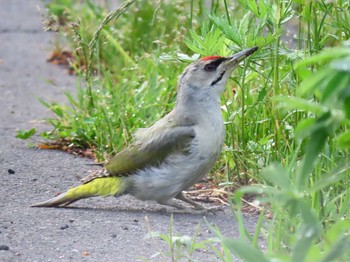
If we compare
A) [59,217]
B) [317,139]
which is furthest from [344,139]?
[59,217]

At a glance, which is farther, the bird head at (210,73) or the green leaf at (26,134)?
the green leaf at (26,134)

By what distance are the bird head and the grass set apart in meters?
0.07

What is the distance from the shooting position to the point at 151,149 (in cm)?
586

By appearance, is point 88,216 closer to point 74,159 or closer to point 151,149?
point 151,149

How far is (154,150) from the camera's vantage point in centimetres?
585

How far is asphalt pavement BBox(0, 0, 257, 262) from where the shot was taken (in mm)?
4879

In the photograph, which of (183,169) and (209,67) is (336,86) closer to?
(183,169)

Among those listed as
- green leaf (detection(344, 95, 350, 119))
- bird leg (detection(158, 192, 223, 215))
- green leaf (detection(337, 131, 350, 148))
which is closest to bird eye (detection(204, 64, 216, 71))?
bird leg (detection(158, 192, 223, 215))

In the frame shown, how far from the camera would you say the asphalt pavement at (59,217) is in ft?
16.0

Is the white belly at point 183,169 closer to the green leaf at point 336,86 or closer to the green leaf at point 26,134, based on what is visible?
the green leaf at point 26,134

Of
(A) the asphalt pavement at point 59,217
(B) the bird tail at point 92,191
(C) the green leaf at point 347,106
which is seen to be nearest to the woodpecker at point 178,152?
(B) the bird tail at point 92,191

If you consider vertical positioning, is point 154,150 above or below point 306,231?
below

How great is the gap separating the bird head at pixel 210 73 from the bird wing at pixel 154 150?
336 mm

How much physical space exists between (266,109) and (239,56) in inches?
22.2
